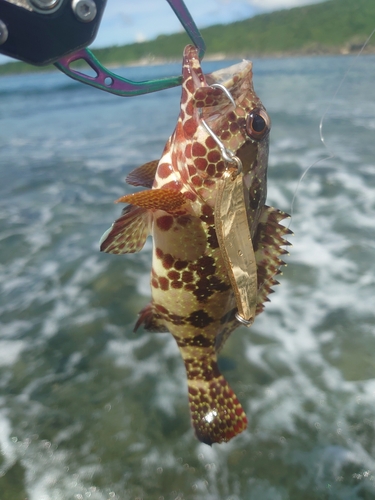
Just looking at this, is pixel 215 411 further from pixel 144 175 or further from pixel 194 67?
pixel 194 67

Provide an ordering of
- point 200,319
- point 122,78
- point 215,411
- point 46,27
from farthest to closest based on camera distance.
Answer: point 215,411 → point 200,319 → point 122,78 → point 46,27

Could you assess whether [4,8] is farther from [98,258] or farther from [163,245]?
[98,258]

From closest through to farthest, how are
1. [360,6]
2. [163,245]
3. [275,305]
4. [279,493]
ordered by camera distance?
1. [163,245]
2. [279,493]
3. [275,305]
4. [360,6]

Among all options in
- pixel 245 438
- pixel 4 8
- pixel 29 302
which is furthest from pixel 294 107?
pixel 4 8

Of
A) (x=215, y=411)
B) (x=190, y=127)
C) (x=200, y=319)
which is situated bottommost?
(x=215, y=411)

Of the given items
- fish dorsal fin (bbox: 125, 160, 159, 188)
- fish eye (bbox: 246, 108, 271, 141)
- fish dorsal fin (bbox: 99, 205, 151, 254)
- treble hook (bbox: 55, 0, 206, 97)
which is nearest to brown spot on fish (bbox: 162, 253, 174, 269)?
fish dorsal fin (bbox: 99, 205, 151, 254)

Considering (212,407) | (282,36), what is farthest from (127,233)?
(282,36)

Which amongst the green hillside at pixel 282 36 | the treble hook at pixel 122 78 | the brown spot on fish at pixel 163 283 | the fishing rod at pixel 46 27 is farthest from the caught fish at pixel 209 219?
the green hillside at pixel 282 36

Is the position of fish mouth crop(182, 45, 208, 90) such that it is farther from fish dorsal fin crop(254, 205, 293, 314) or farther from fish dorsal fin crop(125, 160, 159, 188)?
fish dorsal fin crop(254, 205, 293, 314)
